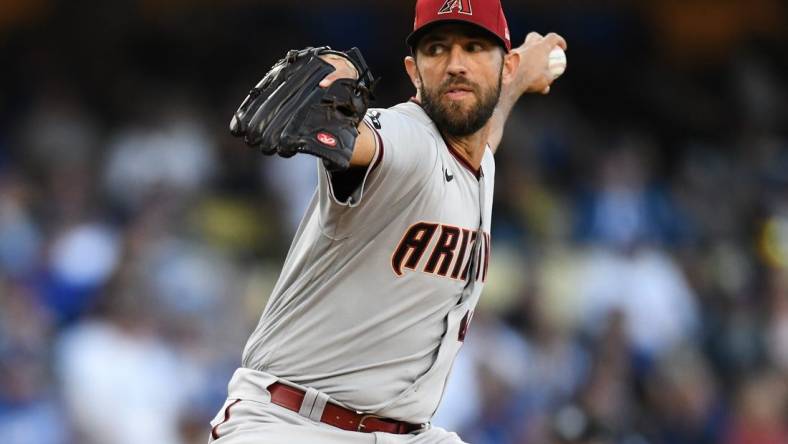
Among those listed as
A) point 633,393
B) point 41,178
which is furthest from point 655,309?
point 41,178

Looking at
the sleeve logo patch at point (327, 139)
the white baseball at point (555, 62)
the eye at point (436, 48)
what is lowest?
the sleeve logo patch at point (327, 139)

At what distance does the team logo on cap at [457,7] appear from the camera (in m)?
3.65

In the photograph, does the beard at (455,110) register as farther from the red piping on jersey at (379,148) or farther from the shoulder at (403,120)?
the red piping on jersey at (379,148)

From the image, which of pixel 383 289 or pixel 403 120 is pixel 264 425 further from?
pixel 403 120

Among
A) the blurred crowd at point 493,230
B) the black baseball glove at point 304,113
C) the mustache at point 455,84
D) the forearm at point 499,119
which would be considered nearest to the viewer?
the black baseball glove at point 304,113

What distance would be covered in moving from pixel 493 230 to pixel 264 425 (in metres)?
5.59

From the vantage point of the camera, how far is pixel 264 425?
351cm

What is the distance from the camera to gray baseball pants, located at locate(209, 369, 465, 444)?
11.4ft

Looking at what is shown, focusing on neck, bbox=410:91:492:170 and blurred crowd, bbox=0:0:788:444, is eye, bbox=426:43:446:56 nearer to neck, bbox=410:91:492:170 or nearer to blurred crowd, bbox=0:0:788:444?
neck, bbox=410:91:492:170

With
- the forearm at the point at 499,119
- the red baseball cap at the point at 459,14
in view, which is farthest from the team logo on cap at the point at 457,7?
the forearm at the point at 499,119

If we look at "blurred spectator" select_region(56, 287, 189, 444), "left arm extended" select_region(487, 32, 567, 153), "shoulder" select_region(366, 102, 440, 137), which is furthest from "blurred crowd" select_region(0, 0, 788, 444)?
"shoulder" select_region(366, 102, 440, 137)

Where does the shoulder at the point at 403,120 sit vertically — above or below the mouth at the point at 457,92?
below

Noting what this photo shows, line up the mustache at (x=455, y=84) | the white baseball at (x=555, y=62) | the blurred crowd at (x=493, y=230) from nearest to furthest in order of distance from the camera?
1. the mustache at (x=455, y=84)
2. the white baseball at (x=555, y=62)
3. the blurred crowd at (x=493, y=230)

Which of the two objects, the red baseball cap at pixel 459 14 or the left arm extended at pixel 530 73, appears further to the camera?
the left arm extended at pixel 530 73
